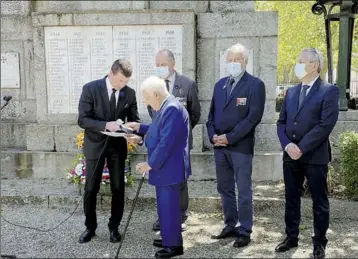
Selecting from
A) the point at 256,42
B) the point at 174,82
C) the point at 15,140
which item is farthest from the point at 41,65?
the point at 256,42

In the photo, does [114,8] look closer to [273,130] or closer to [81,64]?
[81,64]

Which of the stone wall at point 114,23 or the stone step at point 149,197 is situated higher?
the stone wall at point 114,23

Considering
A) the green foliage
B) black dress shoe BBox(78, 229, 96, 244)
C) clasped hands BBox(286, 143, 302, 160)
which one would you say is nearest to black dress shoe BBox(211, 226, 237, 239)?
clasped hands BBox(286, 143, 302, 160)

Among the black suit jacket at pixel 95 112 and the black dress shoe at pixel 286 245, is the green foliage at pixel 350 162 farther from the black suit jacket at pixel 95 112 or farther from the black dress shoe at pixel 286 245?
the black suit jacket at pixel 95 112

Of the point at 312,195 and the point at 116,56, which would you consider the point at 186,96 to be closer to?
the point at 312,195

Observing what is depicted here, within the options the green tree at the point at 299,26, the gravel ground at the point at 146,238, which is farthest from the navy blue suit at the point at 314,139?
the green tree at the point at 299,26

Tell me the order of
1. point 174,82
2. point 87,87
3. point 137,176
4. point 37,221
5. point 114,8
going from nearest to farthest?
point 87,87, point 174,82, point 37,221, point 137,176, point 114,8

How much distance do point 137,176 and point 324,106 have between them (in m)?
3.41

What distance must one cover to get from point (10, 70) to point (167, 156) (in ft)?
14.1

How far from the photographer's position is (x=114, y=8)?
281 inches

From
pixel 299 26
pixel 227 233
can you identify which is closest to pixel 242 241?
pixel 227 233

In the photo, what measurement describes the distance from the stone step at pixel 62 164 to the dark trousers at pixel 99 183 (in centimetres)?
205

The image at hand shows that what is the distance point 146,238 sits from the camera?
4711mm

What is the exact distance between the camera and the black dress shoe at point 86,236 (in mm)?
4566
